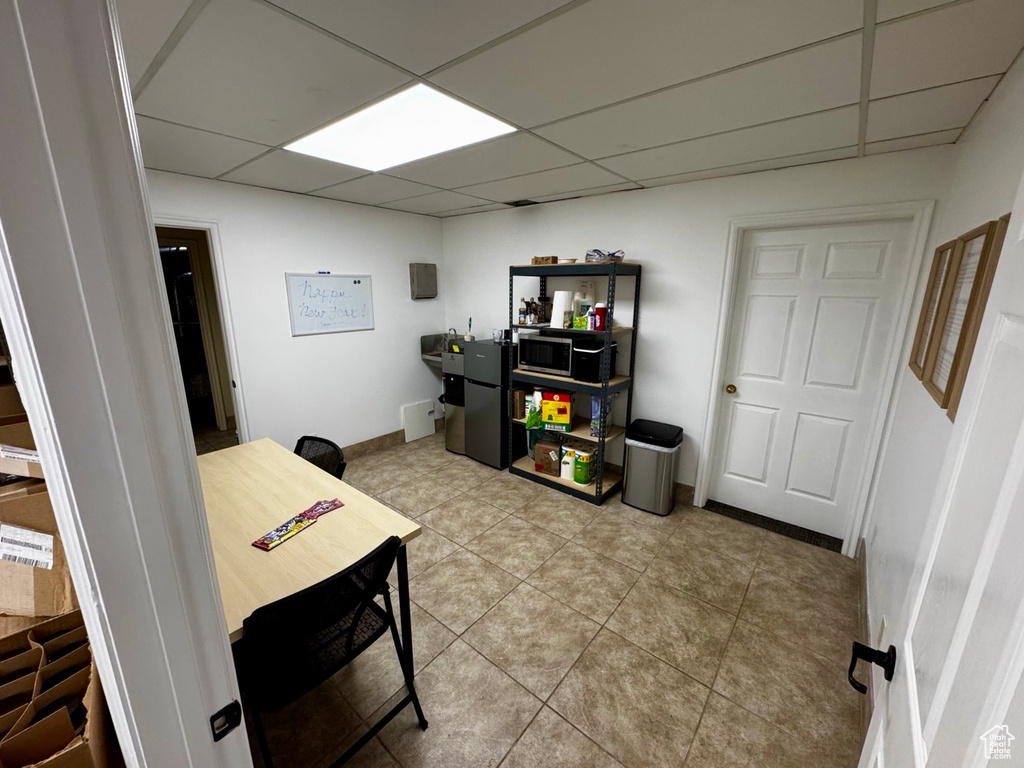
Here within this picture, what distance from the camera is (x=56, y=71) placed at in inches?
15.9

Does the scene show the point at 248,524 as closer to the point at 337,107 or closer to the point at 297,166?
the point at 337,107

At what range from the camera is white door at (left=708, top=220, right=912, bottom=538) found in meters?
2.43

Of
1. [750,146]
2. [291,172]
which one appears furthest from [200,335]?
[750,146]

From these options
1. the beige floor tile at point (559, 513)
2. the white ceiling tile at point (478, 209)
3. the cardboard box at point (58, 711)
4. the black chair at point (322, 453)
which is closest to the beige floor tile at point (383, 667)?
the black chair at point (322, 453)

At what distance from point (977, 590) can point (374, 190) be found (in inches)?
138

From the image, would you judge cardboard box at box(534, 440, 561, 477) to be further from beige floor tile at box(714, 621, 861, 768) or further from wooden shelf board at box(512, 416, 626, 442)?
beige floor tile at box(714, 621, 861, 768)

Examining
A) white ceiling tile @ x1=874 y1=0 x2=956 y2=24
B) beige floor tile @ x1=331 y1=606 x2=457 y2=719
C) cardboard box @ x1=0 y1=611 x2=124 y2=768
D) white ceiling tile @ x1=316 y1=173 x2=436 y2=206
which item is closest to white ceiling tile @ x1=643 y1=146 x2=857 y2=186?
white ceiling tile @ x1=874 y1=0 x2=956 y2=24

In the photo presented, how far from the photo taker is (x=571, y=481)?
136 inches

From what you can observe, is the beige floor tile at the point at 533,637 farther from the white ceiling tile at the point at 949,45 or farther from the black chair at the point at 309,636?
the white ceiling tile at the point at 949,45

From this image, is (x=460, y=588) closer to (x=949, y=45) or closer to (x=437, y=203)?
(x=949, y=45)

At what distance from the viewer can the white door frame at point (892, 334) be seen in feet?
7.20

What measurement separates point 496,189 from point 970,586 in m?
3.09

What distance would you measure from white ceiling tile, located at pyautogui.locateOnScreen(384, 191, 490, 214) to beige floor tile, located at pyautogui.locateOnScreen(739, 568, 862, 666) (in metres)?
3.37

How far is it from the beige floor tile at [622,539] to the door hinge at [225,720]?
2251mm
